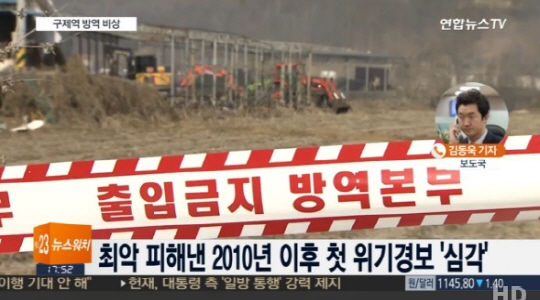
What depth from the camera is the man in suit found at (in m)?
4.11

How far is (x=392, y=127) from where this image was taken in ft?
13.8

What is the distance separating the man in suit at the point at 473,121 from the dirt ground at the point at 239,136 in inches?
6.2

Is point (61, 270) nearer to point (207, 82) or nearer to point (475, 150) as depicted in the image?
point (207, 82)

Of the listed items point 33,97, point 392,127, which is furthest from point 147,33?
point 392,127

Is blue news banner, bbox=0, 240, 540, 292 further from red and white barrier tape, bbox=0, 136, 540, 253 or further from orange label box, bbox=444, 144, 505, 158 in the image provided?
orange label box, bbox=444, 144, 505, 158

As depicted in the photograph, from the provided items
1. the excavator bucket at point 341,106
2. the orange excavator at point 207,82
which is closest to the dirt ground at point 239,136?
the excavator bucket at point 341,106

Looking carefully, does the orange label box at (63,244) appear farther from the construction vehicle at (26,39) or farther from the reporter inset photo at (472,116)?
the reporter inset photo at (472,116)

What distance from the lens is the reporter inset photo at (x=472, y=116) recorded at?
13.5ft

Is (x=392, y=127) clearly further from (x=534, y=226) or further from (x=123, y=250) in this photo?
(x=123, y=250)

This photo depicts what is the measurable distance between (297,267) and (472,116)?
1372 millimetres

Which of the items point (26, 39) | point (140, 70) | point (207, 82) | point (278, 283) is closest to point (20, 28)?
point (26, 39)

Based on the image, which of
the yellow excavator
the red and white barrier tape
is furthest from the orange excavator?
the red and white barrier tape

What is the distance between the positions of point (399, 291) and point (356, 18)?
5.43 feet

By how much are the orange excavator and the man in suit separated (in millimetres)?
1326
